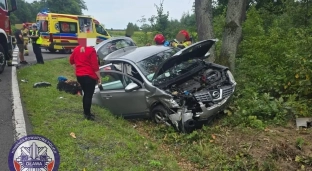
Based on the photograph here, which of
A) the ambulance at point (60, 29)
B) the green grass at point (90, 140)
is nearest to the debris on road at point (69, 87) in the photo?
the green grass at point (90, 140)

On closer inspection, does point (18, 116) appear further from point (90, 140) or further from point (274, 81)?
point (274, 81)

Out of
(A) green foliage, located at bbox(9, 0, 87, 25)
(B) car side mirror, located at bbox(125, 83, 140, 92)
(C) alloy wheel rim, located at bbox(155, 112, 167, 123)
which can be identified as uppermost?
(A) green foliage, located at bbox(9, 0, 87, 25)

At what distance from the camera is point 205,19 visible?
32.2 feet

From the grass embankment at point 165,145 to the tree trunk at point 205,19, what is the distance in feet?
12.1

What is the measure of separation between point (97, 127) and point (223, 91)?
267cm

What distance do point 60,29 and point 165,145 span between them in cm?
1776

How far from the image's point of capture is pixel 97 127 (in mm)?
6023

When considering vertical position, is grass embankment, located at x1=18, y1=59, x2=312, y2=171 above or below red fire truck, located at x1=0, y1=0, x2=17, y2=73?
below

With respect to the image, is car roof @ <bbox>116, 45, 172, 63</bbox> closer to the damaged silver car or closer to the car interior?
the damaged silver car

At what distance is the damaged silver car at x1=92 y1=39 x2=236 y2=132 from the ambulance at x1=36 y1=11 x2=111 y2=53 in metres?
13.9

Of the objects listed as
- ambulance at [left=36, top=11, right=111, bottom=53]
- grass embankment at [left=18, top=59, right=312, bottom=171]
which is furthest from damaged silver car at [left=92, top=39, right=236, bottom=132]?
ambulance at [left=36, top=11, right=111, bottom=53]

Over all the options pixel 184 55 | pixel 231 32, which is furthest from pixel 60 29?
pixel 184 55

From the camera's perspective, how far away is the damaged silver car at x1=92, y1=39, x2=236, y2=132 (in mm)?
6648

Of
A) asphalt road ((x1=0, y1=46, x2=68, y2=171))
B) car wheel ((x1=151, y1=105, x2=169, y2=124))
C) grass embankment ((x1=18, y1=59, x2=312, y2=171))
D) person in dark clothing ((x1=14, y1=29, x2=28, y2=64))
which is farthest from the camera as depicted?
person in dark clothing ((x1=14, y1=29, x2=28, y2=64))
